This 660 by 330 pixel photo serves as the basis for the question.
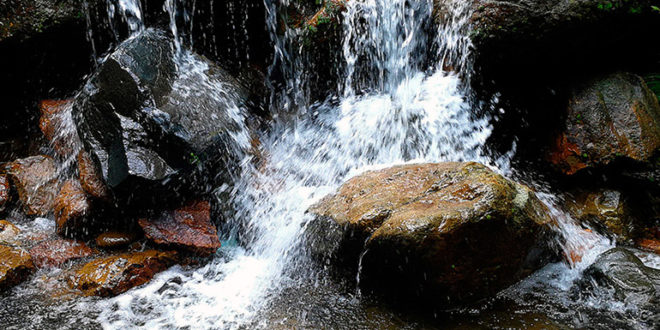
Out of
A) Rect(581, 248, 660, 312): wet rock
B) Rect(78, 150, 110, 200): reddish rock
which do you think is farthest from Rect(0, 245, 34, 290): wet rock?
Rect(581, 248, 660, 312): wet rock

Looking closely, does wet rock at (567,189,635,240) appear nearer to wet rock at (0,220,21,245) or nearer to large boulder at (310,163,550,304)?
large boulder at (310,163,550,304)

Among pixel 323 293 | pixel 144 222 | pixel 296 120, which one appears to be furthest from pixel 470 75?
pixel 144 222

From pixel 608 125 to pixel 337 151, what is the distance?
3.46 meters

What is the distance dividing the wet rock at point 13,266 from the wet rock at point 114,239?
26.7 inches

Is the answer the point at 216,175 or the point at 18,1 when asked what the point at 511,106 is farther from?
the point at 18,1

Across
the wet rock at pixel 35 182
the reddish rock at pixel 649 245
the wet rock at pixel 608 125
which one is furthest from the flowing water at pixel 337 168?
the wet rock at pixel 35 182

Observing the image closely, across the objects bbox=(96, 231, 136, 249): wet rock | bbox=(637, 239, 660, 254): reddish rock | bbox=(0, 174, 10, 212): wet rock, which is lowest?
bbox=(637, 239, 660, 254): reddish rock

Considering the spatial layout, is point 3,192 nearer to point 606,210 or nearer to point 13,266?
point 13,266

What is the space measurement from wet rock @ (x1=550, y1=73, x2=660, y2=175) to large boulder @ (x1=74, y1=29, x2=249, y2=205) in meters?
4.33

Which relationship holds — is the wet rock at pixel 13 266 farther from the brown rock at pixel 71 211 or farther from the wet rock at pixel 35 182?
the wet rock at pixel 35 182

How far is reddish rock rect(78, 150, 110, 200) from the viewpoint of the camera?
476cm

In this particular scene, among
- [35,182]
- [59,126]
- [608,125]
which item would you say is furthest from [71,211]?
[608,125]

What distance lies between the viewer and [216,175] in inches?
204

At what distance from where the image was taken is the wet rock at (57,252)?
4371 millimetres
